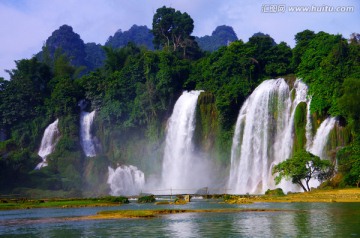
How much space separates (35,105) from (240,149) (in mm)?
44795

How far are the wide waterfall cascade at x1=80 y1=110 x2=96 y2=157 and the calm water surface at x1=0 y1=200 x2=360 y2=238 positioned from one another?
51895 millimetres

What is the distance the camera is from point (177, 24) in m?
108

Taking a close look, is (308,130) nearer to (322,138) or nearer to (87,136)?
(322,138)

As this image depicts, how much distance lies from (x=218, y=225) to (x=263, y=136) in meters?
35.8

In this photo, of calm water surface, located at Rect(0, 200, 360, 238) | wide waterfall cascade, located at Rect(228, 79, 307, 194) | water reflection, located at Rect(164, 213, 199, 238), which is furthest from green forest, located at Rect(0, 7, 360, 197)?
water reflection, located at Rect(164, 213, 199, 238)

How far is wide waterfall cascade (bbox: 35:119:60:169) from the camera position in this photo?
308 ft

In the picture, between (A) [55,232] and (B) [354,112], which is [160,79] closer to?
(B) [354,112]

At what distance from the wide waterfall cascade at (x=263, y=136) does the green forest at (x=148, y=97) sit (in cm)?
253

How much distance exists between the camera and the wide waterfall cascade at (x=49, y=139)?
93938 millimetres

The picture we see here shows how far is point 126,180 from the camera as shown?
84.6 m

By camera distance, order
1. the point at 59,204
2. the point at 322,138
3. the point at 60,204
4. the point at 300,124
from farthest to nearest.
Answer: the point at 300,124, the point at 322,138, the point at 59,204, the point at 60,204

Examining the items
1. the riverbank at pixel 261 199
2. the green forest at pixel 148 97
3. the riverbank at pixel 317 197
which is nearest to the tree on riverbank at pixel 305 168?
the green forest at pixel 148 97

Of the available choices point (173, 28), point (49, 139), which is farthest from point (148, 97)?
point (173, 28)

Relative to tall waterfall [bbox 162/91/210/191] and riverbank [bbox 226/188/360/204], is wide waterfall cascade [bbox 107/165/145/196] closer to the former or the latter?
tall waterfall [bbox 162/91/210/191]
